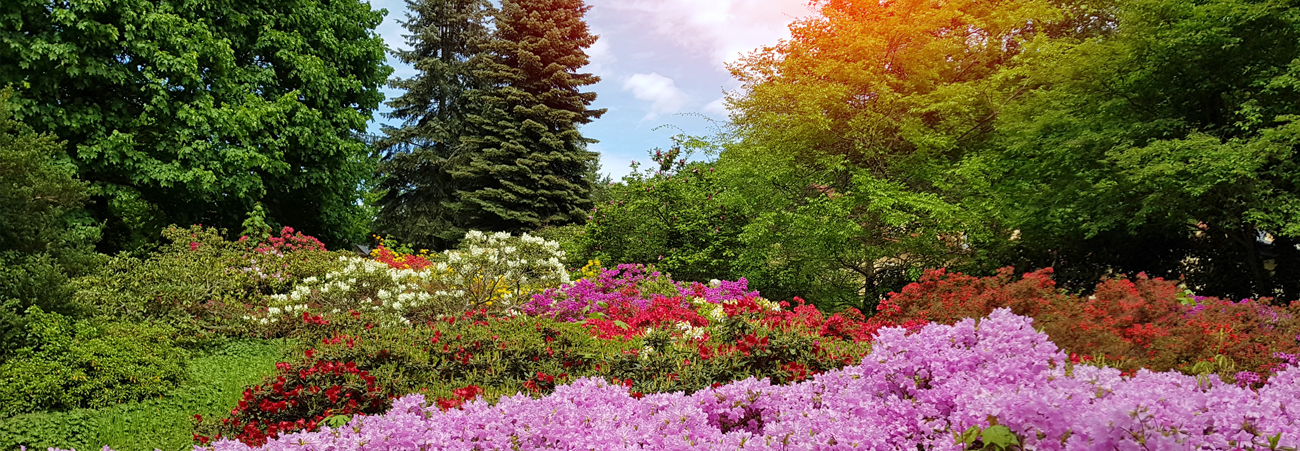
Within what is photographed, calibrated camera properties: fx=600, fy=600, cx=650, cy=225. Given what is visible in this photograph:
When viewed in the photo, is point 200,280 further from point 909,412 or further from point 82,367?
point 909,412

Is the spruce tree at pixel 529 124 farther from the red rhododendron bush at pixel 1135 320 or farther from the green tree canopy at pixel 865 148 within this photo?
the red rhododendron bush at pixel 1135 320

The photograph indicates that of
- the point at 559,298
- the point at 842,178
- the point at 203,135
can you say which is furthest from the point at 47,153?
the point at 842,178

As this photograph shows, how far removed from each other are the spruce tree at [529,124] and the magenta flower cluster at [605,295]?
36.4 feet

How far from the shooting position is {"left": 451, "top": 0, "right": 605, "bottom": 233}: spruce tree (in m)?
19.7

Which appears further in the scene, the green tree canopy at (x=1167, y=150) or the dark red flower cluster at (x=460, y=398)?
the green tree canopy at (x=1167, y=150)

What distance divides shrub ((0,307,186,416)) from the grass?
18 cm

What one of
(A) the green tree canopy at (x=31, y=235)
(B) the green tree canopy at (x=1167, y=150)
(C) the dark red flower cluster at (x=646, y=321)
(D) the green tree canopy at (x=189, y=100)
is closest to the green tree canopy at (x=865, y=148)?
(B) the green tree canopy at (x=1167, y=150)

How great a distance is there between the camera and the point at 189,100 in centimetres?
1209

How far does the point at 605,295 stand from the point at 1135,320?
5582mm

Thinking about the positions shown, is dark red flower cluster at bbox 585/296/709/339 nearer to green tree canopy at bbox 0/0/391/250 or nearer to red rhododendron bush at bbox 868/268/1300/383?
red rhododendron bush at bbox 868/268/1300/383

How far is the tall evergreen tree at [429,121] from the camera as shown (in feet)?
72.3

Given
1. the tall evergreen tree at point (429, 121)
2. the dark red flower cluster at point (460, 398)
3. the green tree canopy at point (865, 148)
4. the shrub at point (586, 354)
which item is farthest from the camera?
the tall evergreen tree at point (429, 121)

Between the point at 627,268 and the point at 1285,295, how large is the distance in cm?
1070

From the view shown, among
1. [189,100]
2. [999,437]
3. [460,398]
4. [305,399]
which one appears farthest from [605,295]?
[189,100]
